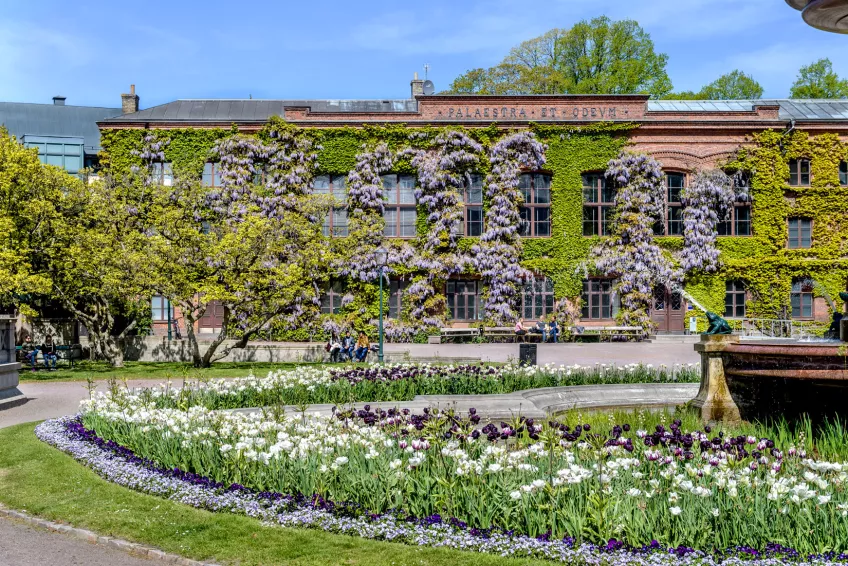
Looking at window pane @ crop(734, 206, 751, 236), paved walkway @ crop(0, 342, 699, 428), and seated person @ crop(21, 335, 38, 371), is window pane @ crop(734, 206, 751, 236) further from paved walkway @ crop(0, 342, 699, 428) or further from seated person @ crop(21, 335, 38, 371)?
seated person @ crop(21, 335, 38, 371)

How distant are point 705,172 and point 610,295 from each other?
645 cm

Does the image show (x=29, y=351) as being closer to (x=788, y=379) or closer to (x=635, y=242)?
(x=788, y=379)

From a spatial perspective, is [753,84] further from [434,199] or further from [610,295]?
[434,199]

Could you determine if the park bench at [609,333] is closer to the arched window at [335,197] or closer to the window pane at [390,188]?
the window pane at [390,188]

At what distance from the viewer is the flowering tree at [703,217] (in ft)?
108

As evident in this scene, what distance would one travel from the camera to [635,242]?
33.0m

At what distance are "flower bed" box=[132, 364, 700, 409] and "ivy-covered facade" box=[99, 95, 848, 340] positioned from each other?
1745 centimetres

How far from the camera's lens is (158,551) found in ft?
20.5

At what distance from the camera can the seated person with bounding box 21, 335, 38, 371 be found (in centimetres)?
2262

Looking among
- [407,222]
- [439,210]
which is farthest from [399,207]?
[439,210]

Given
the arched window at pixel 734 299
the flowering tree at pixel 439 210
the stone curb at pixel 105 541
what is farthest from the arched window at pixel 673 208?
the stone curb at pixel 105 541

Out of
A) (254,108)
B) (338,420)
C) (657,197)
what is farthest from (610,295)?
(338,420)

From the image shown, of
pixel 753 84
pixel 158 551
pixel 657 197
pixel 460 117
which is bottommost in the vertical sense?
pixel 158 551

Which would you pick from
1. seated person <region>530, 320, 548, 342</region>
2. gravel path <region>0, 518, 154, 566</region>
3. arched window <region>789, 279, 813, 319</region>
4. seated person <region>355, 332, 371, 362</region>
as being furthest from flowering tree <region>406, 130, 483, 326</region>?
gravel path <region>0, 518, 154, 566</region>
